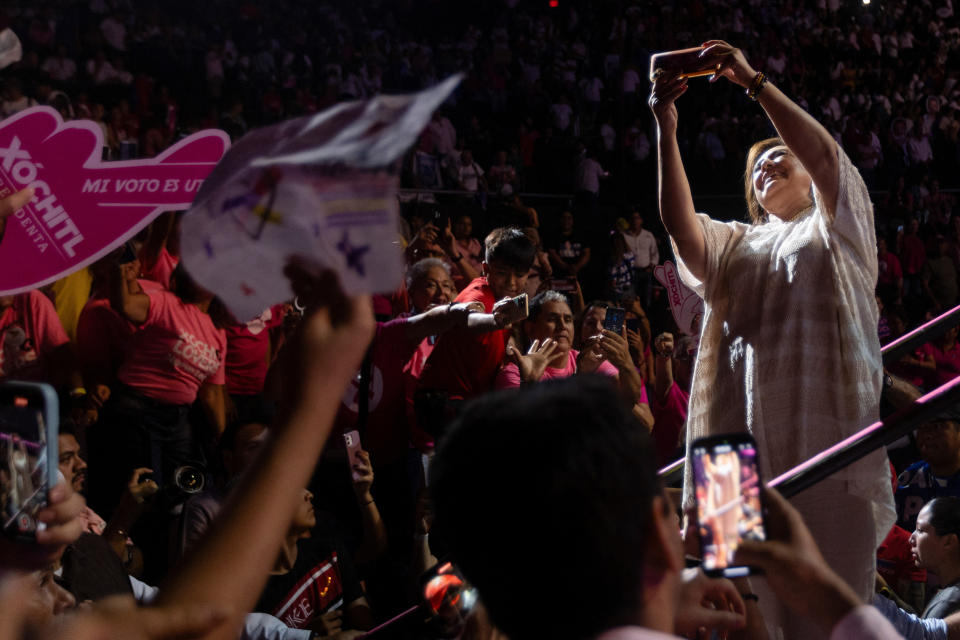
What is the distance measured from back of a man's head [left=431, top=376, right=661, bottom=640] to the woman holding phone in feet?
4.12

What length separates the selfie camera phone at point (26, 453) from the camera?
2.82ft

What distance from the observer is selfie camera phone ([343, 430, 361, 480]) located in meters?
3.04

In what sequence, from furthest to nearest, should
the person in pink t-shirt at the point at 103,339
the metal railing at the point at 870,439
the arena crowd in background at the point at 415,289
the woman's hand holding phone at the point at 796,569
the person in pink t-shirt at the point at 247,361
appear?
the person in pink t-shirt at the point at 247,361 < the person in pink t-shirt at the point at 103,339 < the arena crowd in background at the point at 415,289 < the metal railing at the point at 870,439 < the woman's hand holding phone at the point at 796,569

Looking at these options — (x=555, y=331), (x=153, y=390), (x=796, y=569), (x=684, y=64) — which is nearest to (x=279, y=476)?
(x=796, y=569)

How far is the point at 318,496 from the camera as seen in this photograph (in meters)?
3.64

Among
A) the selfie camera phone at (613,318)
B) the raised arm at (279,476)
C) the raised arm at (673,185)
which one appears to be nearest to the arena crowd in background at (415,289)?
the raised arm at (279,476)

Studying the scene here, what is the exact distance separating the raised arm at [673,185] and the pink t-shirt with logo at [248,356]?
260 centimetres

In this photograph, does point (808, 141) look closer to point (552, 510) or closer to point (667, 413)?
point (552, 510)

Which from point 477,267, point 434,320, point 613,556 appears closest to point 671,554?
point 613,556

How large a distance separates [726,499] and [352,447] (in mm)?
2095

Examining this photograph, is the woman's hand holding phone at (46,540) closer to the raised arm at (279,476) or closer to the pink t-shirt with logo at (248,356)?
the raised arm at (279,476)

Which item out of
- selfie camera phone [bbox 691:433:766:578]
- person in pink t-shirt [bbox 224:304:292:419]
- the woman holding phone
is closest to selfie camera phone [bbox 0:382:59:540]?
selfie camera phone [bbox 691:433:766:578]

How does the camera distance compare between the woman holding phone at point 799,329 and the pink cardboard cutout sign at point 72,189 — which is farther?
the pink cardboard cutout sign at point 72,189

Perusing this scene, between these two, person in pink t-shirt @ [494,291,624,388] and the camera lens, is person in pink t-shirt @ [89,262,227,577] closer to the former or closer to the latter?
the camera lens
